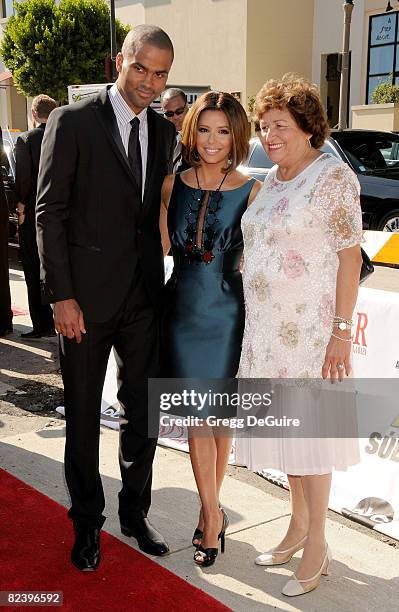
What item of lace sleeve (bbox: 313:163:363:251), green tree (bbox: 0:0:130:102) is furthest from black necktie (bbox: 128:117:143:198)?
green tree (bbox: 0:0:130:102)

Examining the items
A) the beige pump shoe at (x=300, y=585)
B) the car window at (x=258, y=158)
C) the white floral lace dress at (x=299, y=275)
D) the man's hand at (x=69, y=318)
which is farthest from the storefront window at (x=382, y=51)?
the beige pump shoe at (x=300, y=585)

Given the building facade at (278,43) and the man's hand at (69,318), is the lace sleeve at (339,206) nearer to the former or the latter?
the man's hand at (69,318)

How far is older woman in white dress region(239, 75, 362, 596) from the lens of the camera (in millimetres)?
2684

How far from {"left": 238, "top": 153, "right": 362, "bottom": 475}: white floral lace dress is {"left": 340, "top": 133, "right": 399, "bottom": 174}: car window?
8.13 m

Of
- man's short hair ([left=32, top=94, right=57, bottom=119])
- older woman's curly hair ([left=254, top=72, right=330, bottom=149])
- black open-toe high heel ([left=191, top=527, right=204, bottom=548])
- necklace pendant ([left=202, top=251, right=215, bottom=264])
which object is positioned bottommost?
black open-toe high heel ([left=191, top=527, right=204, bottom=548])

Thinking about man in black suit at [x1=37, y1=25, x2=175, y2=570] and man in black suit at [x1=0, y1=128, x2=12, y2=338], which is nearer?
man in black suit at [x1=37, y1=25, x2=175, y2=570]

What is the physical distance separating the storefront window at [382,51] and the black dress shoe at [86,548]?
24.0m

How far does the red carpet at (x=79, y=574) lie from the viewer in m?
2.75

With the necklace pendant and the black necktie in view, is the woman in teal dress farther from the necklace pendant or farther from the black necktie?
the black necktie

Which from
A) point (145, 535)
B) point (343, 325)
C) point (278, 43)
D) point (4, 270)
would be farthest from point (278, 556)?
point (278, 43)

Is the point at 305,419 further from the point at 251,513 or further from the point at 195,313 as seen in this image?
the point at 251,513

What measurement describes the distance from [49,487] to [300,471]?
153cm

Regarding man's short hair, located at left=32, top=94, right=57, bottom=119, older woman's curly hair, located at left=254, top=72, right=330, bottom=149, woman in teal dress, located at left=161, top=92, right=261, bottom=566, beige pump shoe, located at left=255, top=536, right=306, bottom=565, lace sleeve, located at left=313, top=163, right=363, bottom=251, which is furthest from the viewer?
man's short hair, located at left=32, top=94, right=57, bottom=119

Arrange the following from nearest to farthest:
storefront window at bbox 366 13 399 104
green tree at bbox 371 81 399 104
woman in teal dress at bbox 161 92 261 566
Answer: woman in teal dress at bbox 161 92 261 566 → green tree at bbox 371 81 399 104 → storefront window at bbox 366 13 399 104
